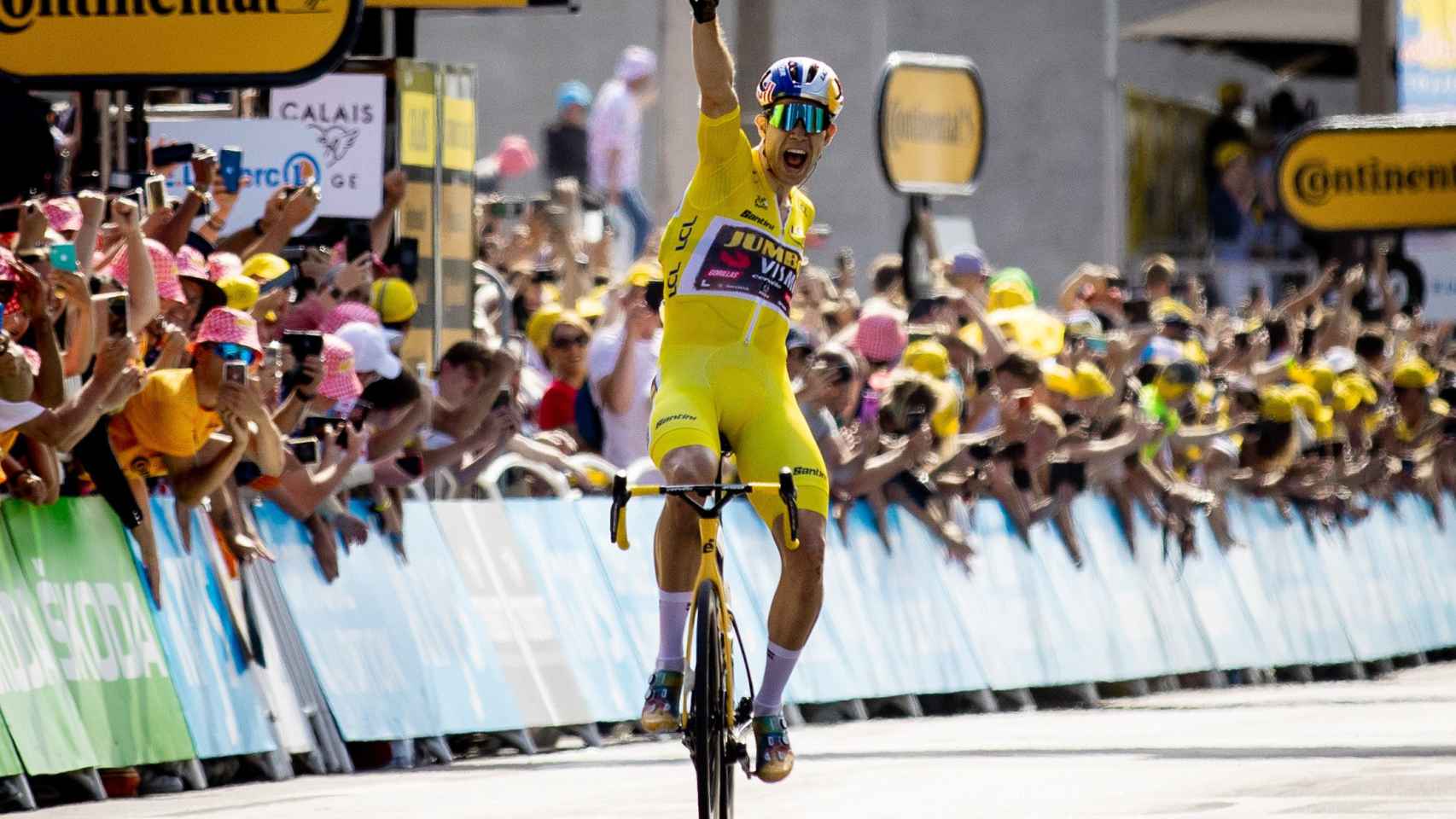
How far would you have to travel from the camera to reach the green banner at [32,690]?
1182 centimetres

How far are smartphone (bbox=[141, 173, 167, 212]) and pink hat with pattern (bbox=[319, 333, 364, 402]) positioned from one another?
3.11 feet

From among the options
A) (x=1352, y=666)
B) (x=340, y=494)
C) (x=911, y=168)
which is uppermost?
(x=911, y=168)

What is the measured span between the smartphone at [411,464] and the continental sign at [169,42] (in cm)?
177

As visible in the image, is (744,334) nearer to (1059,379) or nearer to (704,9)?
(704,9)

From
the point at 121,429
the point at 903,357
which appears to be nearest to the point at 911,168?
the point at 903,357

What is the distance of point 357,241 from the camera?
1662 cm

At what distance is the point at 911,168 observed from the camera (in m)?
20.8

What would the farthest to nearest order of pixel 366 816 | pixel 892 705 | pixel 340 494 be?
pixel 892 705 → pixel 340 494 → pixel 366 816

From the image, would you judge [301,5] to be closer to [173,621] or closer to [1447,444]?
[173,621]

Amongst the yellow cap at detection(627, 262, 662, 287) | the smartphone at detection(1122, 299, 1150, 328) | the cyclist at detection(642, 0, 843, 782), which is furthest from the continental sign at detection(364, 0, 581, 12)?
the cyclist at detection(642, 0, 843, 782)

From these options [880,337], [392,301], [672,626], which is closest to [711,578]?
[672,626]

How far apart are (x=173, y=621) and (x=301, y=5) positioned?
3147 mm

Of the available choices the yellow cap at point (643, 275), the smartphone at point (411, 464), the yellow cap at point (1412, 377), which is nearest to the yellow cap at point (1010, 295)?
the yellow cap at point (643, 275)

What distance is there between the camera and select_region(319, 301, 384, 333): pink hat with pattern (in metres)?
14.9
